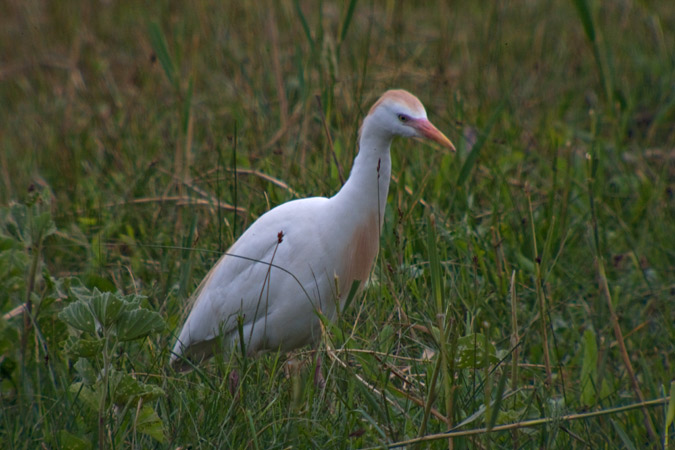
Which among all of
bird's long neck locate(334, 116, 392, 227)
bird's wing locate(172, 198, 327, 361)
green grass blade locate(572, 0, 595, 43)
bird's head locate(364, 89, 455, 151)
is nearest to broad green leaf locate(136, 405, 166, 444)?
bird's wing locate(172, 198, 327, 361)

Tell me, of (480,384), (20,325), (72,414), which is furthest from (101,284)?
(480,384)

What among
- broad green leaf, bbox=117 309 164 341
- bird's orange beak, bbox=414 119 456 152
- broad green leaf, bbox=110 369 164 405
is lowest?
broad green leaf, bbox=110 369 164 405

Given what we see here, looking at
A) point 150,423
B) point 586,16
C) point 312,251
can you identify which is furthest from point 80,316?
point 586,16

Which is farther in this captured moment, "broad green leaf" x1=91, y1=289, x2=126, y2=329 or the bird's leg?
the bird's leg

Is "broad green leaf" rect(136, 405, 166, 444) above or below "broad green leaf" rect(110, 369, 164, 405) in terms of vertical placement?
below

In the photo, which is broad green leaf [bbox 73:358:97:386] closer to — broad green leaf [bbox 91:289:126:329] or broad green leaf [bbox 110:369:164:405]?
broad green leaf [bbox 110:369:164:405]

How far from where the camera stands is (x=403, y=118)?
2.50m

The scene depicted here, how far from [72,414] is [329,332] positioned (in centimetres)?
73

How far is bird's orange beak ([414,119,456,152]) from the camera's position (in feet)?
8.05

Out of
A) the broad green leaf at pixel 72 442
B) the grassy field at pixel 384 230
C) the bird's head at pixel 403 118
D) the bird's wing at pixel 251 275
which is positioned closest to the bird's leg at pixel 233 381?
the grassy field at pixel 384 230

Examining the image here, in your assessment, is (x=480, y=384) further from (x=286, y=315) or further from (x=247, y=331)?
(x=247, y=331)

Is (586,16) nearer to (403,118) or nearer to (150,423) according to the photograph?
(403,118)

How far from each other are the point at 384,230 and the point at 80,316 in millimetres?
1495

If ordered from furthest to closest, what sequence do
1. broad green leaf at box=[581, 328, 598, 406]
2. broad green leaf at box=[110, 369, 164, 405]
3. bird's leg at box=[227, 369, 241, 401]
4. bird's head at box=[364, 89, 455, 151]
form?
1. broad green leaf at box=[581, 328, 598, 406]
2. bird's head at box=[364, 89, 455, 151]
3. bird's leg at box=[227, 369, 241, 401]
4. broad green leaf at box=[110, 369, 164, 405]
